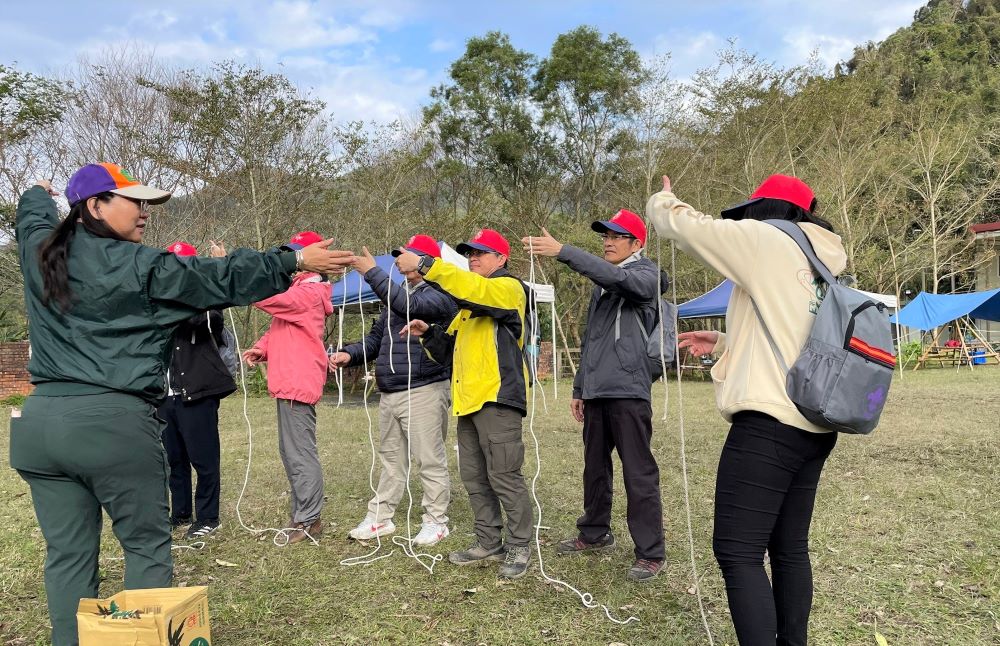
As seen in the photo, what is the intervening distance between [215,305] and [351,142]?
16.3 meters

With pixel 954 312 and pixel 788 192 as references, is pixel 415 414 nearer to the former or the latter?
pixel 788 192

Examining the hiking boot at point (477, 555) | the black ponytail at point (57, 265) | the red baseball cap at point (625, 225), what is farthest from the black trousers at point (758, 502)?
A: the black ponytail at point (57, 265)

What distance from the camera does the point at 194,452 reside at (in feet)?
14.4

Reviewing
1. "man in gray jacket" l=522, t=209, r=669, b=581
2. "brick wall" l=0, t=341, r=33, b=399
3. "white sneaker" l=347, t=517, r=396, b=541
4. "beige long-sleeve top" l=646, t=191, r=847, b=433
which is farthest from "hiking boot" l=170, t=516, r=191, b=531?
"brick wall" l=0, t=341, r=33, b=399

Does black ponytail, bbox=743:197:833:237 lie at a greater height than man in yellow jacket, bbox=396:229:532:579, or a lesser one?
greater

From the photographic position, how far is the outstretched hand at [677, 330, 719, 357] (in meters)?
2.65

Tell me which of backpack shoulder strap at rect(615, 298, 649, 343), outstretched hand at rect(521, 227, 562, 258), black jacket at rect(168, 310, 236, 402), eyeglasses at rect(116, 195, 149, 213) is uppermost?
eyeglasses at rect(116, 195, 149, 213)

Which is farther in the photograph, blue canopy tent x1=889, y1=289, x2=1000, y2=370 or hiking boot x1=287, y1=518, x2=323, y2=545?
blue canopy tent x1=889, y1=289, x2=1000, y2=370

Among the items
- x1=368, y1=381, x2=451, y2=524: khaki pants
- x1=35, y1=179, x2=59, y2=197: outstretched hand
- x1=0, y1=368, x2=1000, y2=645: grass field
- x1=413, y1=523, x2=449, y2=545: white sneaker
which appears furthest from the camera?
x1=368, y1=381, x2=451, y2=524: khaki pants

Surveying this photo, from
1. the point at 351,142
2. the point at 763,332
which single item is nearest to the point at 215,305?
the point at 763,332

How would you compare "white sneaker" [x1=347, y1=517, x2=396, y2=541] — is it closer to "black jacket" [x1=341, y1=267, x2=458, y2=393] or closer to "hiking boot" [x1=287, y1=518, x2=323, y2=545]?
"hiking boot" [x1=287, y1=518, x2=323, y2=545]

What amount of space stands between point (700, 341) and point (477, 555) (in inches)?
74.0

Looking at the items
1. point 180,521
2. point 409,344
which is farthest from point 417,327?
point 180,521

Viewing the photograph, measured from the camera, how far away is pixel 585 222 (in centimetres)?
2078
